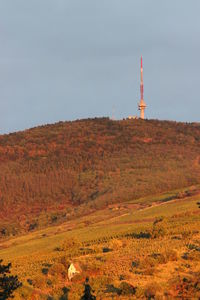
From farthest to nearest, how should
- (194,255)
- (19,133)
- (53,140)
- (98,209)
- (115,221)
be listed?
1. (19,133)
2. (53,140)
3. (98,209)
4. (115,221)
5. (194,255)

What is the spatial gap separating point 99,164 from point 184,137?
22109 mm

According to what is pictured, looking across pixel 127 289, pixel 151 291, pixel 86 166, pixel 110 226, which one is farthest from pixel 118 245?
pixel 86 166

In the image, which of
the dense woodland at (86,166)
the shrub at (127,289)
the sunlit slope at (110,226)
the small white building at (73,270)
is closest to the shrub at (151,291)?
the shrub at (127,289)

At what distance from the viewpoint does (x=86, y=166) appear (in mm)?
100812

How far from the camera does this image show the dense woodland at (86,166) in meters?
81.7

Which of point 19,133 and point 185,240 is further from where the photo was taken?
point 19,133

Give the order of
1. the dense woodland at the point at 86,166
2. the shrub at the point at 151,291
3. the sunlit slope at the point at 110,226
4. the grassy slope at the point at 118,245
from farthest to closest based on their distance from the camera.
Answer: the dense woodland at the point at 86,166 < the sunlit slope at the point at 110,226 < the grassy slope at the point at 118,245 < the shrub at the point at 151,291

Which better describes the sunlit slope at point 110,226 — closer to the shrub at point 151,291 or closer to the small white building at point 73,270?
the small white building at point 73,270

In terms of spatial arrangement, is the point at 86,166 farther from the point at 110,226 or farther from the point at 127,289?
the point at 127,289

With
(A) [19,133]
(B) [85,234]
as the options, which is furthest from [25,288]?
(A) [19,133]

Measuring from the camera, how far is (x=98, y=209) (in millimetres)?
73500

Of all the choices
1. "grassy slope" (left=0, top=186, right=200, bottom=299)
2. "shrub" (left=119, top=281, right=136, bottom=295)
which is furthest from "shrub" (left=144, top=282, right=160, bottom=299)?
"grassy slope" (left=0, top=186, right=200, bottom=299)

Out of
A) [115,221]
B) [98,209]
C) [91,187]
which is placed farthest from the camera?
[91,187]

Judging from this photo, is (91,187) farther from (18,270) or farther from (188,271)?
(188,271)
